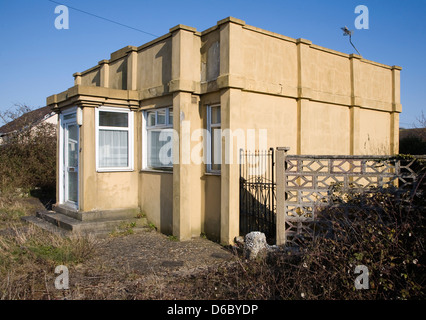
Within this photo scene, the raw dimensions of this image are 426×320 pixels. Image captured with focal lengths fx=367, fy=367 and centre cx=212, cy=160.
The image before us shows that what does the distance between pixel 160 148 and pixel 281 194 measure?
160 inches

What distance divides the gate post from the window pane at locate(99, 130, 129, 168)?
4.94m

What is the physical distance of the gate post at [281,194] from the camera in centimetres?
687

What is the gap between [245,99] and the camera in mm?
8484

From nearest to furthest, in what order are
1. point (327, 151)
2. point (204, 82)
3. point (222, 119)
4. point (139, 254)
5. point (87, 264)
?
point (87, 264) < point (139, 254) < point (222, 119) < point (204, 82) < point (327, 151)

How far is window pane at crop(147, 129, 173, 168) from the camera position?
31.3ft

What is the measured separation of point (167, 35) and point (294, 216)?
5522mm

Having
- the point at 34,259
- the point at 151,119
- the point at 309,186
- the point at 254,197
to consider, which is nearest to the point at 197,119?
the point at 151,119

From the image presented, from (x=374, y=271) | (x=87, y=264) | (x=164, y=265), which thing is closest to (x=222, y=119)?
(x=164, y=265)

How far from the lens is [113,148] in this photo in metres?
10.1

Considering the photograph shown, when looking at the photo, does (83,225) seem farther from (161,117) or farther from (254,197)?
(254,197)

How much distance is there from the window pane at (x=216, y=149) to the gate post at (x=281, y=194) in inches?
80.7

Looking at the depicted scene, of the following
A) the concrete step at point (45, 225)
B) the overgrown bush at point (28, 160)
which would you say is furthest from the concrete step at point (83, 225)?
the overgrown bush at point (28, 160)

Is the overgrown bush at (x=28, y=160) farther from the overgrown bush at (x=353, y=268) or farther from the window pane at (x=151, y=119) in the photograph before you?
the overgrown bush at (x=353, y=268)
